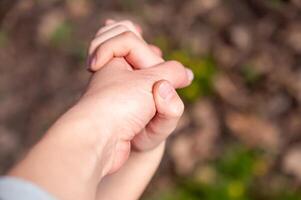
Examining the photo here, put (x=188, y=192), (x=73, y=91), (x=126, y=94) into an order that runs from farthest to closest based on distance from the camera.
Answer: (x=73, y=91) → (x=188, y=192) → (x=126, y=94)

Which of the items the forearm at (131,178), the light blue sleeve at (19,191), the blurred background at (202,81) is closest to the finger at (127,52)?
the forearm at (131,178)

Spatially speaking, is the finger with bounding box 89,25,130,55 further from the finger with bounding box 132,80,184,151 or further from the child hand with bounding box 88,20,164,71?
the finger with bounding box 132,80,184,151

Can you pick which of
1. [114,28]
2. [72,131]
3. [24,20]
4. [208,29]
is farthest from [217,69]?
[72,131]

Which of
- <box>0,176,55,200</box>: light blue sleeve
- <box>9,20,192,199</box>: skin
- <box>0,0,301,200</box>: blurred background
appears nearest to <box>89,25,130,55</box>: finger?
<box>9,20,192,199</box>: skin

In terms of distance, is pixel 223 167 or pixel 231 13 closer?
pixel 223 167

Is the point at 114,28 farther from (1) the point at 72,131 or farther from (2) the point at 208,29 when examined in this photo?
(2) the point at 208,29

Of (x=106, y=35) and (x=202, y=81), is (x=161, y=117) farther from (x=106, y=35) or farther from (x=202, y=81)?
(x=202, y=81)

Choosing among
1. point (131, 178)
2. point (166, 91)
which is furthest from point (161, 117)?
point (131, 178)
